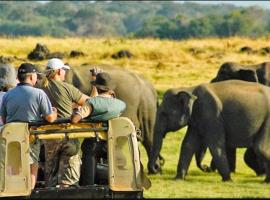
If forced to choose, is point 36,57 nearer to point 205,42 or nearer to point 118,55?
point 118,55

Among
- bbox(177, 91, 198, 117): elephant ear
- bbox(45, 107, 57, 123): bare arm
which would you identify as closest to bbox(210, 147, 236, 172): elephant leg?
bbox(177, 91, 198, 117): elephant ear

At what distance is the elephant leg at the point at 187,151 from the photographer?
795 inches

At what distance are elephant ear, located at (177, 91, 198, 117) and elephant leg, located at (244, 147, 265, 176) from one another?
1.56 metres

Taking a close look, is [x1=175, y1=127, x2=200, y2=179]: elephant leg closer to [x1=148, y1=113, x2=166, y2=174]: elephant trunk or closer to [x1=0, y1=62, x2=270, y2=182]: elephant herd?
[x1=0, y1=62, x2=270, y2=182]: elephant herd

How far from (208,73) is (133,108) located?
2182cm

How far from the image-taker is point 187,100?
67.1ft

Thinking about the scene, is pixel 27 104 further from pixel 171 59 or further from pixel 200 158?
pixel 171 59

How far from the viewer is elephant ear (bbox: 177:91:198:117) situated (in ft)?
66.9

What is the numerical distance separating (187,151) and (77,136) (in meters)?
9.29

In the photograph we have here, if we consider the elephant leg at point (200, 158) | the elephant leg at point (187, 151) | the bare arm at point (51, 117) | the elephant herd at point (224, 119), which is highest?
the bare arm at point (51, 117)

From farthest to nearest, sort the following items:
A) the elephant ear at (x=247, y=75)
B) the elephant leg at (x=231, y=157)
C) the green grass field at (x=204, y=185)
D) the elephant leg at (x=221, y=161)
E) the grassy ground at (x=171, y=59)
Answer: the elephant ear at (x=247, y=75) → the grassy ground at (x=171, y=59) → the elephant leg at (x=231, y=157) → the elephant leg at (x=221, y=161) → the green grass field at (x=204, y=185)

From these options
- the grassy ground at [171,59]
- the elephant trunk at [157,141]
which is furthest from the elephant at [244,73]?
the elephant trunk at [157,141]

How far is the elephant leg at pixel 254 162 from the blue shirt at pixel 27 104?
9657mm

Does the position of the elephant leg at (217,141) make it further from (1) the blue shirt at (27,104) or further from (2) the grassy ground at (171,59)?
(1) the blue shirt at (27,104)
